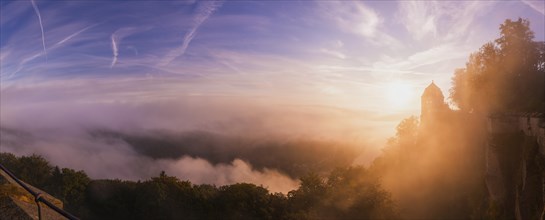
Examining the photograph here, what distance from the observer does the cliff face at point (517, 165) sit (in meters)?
21.1

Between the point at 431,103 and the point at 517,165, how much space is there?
98.6ft

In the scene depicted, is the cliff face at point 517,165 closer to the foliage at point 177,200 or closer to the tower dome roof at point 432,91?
the foliage at point 177,200

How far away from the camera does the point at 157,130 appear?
14150 cm

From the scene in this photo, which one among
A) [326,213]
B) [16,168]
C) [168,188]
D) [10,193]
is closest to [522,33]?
[326,213]

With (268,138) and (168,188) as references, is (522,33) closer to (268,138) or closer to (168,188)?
(168,188)

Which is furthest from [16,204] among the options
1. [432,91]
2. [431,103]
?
[432,91]

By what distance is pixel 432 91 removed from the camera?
55.4m

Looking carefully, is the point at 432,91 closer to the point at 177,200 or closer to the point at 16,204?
the point at 177,200

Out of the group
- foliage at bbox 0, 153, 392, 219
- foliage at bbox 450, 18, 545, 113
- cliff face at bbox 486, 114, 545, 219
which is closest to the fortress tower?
foliage at bbox 450, 18, 545, 113

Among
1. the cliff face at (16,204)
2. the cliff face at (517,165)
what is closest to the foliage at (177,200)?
the cliff face at (517,165)

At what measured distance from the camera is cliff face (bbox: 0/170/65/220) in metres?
4.43

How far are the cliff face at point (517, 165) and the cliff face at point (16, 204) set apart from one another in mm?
24409

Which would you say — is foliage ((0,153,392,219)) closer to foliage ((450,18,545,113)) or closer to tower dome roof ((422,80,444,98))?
foliage ((450,18,545,113))

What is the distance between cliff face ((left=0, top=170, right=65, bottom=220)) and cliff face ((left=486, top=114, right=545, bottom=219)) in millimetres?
24409
